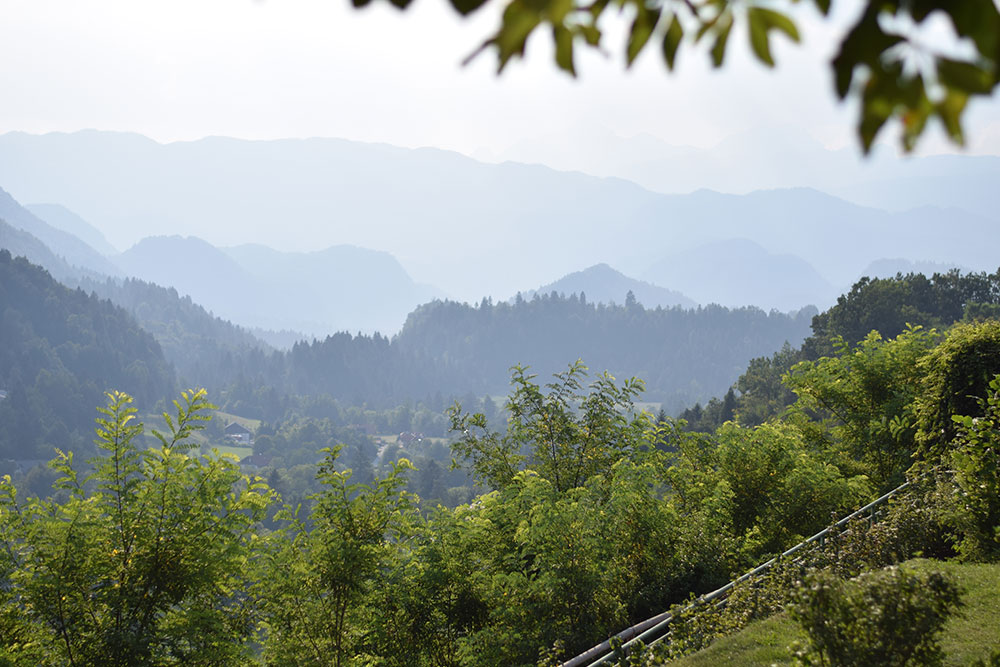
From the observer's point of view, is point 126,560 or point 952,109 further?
point 126,560

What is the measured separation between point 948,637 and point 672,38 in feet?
18.7

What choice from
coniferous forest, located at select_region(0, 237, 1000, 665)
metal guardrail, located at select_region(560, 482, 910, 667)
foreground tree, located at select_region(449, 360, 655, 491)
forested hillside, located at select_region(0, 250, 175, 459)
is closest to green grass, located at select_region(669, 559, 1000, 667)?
coniferous forest, located at select_region(0, 237, 1000, 665)

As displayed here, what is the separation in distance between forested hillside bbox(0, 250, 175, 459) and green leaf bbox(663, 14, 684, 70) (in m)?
145

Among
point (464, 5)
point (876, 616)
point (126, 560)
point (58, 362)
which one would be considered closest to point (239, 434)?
point (58, 362)

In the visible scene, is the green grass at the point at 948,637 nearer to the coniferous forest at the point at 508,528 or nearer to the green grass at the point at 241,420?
the coniferous forest at the point at 508,528

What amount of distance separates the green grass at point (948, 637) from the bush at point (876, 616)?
137 cm

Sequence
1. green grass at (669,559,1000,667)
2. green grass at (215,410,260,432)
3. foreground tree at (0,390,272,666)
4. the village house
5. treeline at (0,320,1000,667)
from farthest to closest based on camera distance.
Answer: green grass at (215,410,260,432) → the village house → treeline at (0,320,1000,667) → foreground tree at (0,390,272,666) → green grass at (669,559,1000,667)

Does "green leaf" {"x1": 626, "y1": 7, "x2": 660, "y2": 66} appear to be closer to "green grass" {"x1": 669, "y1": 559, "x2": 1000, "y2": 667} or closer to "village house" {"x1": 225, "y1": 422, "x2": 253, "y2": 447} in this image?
"green grass" {"x1": 669, "y1": 559, "x2": 1000, "y2": 667}

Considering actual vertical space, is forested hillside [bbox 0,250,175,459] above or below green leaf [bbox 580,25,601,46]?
above

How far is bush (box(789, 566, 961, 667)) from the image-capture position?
331 centimetres

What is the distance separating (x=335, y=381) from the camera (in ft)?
638

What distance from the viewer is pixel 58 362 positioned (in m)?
142

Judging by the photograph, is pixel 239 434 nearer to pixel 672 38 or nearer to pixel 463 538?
pixel 463 538

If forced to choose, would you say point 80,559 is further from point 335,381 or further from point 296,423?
point 335,381
